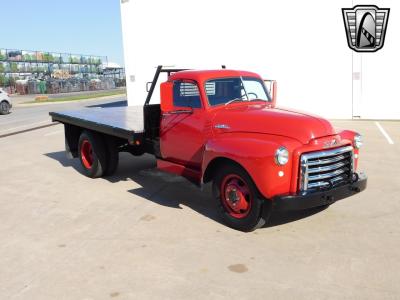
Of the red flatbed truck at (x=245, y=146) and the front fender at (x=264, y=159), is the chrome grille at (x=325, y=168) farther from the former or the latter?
the front fender at (x=264, y=159)

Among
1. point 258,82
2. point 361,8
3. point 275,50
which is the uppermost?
point 361,8

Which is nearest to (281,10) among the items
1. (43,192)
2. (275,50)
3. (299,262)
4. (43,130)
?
(275,50)

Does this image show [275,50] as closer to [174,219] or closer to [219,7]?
[219,7]

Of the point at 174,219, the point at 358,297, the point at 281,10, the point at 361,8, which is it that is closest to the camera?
the point at 358,297

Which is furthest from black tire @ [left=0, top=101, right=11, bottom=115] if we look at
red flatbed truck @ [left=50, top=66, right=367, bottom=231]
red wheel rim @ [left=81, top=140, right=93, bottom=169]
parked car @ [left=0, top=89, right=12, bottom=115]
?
red flatbed truck @ [left=50, top=66, right=367, bottom=231]

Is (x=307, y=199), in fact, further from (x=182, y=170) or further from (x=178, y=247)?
(x=182, y=170)

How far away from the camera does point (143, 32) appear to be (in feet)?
59.4

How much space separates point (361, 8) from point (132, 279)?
1350 cm

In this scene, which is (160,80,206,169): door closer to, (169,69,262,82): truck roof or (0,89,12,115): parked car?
(169,69,262,82): truck roof

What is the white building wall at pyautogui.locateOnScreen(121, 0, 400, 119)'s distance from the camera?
1448cm

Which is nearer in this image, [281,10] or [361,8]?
[361,8]

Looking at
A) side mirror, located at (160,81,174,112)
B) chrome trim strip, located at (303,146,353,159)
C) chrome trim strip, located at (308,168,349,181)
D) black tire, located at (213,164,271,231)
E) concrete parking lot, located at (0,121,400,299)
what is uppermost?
side mirror, located at (160,81,174,112)

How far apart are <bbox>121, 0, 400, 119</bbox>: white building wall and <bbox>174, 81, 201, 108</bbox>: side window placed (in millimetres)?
10433

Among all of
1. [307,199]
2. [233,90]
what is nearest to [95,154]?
[233,90]
